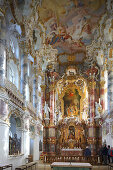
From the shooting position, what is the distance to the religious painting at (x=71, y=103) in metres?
31.0

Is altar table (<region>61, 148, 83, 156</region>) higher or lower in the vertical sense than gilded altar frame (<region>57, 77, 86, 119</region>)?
lower

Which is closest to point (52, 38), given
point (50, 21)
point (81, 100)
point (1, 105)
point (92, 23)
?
point (50, 21)

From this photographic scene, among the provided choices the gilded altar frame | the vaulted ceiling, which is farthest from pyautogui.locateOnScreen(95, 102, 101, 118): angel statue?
the vaulted ceiling

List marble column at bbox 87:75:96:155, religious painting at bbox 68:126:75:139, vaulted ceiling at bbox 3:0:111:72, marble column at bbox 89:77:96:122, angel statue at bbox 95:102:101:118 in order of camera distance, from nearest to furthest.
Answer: vaulted ceiling at bbox 3:0:111:72
marble column at bbox 87:75:96:155
angel statue at bbox 95:102:101:118
religious painting at bbox 68:126:75:139
marble column at bbox 89:77:96:122

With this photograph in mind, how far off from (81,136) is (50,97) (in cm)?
625

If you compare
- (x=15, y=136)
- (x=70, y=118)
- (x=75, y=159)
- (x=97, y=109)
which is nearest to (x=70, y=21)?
(x=97, y=109)

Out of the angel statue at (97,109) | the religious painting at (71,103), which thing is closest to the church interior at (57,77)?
the religious painting at (71,103)

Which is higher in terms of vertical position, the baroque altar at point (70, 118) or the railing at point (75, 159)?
the baroque altar at point (70, 118)

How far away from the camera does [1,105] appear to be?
45.6 feet

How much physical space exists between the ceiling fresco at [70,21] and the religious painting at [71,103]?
550 centimetres

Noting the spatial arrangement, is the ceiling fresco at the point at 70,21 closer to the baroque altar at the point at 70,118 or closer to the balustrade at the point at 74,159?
the baroque altar at the point at 70,118

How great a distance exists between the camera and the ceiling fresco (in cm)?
2291

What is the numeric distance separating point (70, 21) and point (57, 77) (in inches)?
340

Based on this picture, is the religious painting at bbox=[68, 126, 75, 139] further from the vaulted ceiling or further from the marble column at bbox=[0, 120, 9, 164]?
the marble column at bbox=[0, 120, 9, 164]
